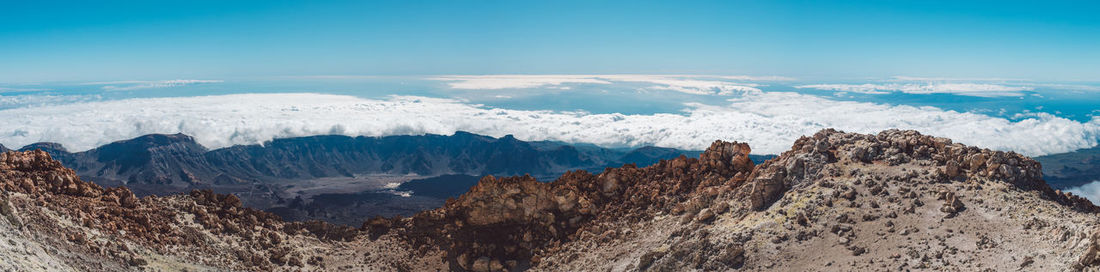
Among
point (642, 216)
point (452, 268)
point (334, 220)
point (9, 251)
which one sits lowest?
point (334, 220)

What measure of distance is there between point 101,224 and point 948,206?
141 ft

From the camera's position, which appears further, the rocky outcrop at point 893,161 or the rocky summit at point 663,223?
the rocky outcrop at point 893,161

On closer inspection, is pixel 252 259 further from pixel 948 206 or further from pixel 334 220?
pixel 334 220

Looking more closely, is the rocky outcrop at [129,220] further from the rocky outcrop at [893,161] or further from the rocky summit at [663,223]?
A: the rocky outcrop at [893,161]

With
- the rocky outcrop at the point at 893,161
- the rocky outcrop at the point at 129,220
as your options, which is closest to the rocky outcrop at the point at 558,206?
the rocky outcrop at the point at 893,161

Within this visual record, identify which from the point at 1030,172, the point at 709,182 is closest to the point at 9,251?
the point at 709,182

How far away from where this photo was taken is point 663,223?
123 feet

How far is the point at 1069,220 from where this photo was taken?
23.2m

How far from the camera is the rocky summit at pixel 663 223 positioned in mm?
24859

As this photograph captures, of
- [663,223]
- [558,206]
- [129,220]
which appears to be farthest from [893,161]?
[129,220]

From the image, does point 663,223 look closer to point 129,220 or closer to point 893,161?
point 893,161

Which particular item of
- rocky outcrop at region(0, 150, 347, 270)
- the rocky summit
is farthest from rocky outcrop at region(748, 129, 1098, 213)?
rocky outcrop at region(0, 150, 347, 270)

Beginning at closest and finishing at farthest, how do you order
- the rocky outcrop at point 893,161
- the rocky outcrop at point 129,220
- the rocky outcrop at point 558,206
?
the rocky outcrop at point 893,161 < the rocky outcrop at point 129,220 < the rocky outcrop at point 558,206

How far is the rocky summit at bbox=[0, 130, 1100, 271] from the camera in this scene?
24.9 meters
